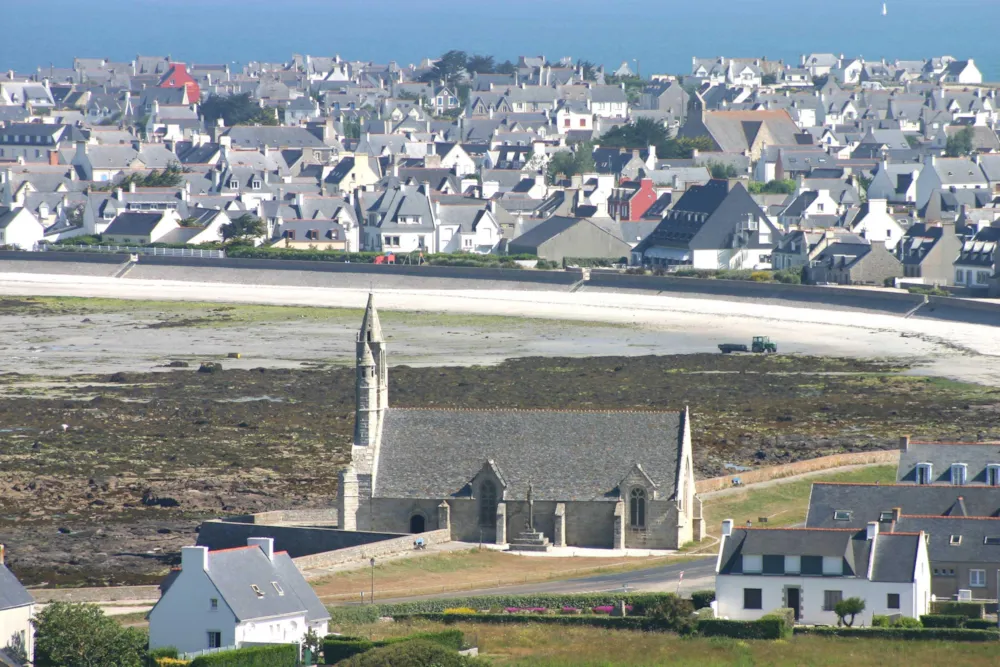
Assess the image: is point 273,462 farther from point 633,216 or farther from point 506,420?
point 633,216

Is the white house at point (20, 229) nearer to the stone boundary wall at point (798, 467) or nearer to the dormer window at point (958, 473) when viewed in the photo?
the stone boundary wall at point (798, 467)

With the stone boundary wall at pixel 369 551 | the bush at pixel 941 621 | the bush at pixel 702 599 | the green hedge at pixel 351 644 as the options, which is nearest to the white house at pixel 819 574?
the bush at pixel 702 599

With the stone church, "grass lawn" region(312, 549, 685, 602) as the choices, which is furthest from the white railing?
→ "grass lawn" region(312, 549, 685, 602)

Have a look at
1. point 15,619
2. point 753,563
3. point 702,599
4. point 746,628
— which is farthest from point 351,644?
point 753,563

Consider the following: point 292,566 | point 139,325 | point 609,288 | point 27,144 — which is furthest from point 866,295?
point 27,144

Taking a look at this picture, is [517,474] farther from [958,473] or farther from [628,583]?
[958,473]

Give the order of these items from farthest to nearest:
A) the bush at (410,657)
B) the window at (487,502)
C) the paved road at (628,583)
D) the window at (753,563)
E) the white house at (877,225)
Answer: the white house at (877,225)
the window at (487,502)
the paved road at (628,583)
the window at (753,563)
the bush at (410,657)

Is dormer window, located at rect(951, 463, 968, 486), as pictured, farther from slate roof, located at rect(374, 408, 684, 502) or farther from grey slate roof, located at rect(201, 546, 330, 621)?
grey slate roof, located at rect(201, 546, 330, 621)
